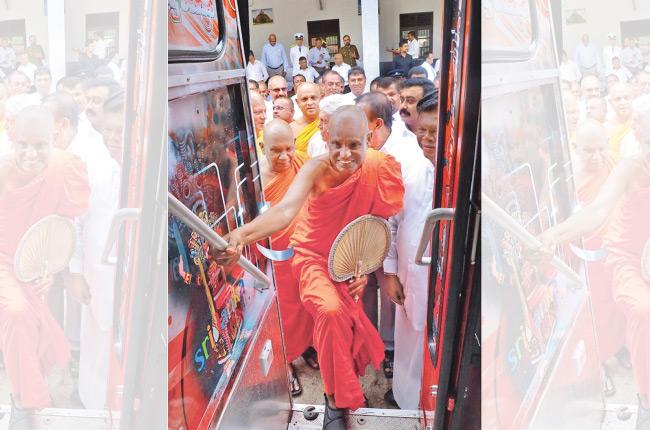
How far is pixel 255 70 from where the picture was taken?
1.82 m

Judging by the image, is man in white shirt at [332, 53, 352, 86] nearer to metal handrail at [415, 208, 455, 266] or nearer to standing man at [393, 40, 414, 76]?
standing man at [393, 40, 414, 76]

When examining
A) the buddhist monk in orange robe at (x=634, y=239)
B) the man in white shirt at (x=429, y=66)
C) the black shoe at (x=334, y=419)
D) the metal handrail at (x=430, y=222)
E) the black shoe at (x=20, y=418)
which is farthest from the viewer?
the black shoe at (x=334, y=419)

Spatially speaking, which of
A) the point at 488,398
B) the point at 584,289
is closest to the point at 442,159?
the point at 488,398

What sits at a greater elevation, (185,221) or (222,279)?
(185,221)

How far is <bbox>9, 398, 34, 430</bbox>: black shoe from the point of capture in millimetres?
580

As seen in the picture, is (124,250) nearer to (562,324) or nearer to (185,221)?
(185,221)

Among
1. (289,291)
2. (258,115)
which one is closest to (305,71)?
(258,115)

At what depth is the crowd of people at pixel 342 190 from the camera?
165 centimetres

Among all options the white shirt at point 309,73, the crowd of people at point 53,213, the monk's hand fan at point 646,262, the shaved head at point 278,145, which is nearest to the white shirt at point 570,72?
the monk's hand fan at point 646,262

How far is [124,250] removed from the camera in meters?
0.73

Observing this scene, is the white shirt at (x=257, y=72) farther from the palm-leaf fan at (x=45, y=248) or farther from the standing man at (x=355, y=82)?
the palm-leaf fan at (x=45, y=248)

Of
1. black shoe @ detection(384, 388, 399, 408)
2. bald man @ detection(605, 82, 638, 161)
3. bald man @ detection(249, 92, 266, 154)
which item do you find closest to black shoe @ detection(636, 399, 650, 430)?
bald man @ detection(605, 82, 638, 161)

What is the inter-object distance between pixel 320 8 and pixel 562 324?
3.63ft

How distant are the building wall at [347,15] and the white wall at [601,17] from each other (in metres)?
0.88
